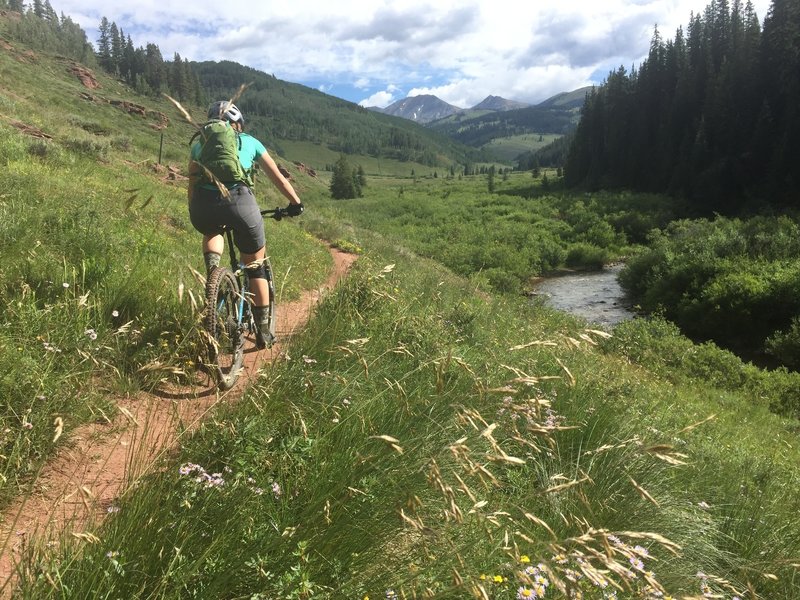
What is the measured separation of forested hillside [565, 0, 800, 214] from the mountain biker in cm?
5334

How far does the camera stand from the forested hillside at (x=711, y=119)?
48.2 m

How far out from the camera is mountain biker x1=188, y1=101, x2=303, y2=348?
405 centimetres

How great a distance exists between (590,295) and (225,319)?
27864mm

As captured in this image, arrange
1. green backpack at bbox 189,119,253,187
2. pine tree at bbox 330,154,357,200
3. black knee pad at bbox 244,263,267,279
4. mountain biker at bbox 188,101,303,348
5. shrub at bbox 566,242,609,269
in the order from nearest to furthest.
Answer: green backpack at bbox 189,119,253,187, mountain biker at bbox 188,101,303,348, black knee pad at bbox 244,263,267,279, shrub at bbox 566,242,609,269, pine tree at bbox 330,154,357,200

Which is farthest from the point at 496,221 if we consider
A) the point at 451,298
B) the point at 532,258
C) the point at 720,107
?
the point at 451,298

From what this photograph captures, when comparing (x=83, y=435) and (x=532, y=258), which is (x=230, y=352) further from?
(x=532, y=258)

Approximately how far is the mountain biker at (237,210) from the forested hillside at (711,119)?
53.3 m

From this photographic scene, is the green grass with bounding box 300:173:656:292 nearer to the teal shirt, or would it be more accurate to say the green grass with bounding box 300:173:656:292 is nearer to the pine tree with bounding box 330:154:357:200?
the pine tree with bounding box 330:154:357:200

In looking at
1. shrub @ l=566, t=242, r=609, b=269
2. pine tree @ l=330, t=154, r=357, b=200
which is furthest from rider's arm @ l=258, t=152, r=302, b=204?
pine tree @ l=330, t=154, r=357, b=200

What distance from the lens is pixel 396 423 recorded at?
250 cm

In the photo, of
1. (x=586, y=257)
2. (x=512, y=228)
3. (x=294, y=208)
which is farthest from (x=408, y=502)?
(x=512, y=228)

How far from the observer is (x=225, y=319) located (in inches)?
156

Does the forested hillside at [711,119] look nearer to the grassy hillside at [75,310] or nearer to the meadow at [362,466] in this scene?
the meadow at [362,466]

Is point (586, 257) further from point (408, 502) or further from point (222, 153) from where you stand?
point (408, 502)
